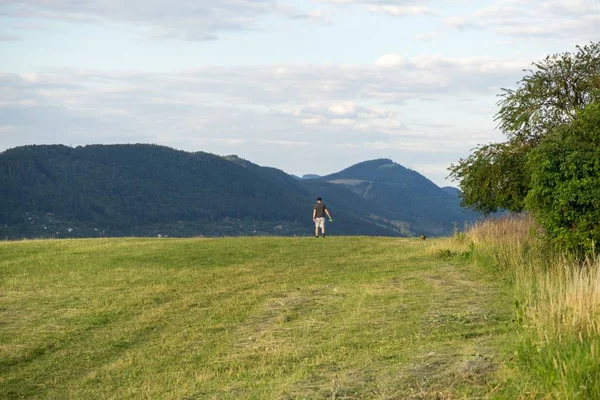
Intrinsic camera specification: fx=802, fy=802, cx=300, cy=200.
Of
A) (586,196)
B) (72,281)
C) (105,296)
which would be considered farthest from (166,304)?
(586,196)

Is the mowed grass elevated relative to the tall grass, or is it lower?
lower

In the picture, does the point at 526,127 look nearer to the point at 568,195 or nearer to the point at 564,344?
the point at 568,195

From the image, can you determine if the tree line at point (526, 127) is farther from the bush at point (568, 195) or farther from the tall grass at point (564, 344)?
the tall grass at point (564, 344)

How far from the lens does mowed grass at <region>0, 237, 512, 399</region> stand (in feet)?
37.9

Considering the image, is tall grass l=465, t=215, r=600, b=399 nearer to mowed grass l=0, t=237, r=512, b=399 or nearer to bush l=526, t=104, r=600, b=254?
mowed grass l=0, t=237, r=512, b=399

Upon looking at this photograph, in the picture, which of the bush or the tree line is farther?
the tree line

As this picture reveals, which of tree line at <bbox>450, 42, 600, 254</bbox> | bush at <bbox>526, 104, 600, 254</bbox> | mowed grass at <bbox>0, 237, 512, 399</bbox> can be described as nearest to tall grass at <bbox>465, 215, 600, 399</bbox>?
mowed grass at <bbox>0, 237, 512, 399</bbox>

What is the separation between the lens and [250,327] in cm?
1672

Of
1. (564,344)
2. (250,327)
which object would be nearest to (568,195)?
(250,327)

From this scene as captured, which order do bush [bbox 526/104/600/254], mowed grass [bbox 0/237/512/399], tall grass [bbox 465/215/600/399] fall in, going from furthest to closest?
1. bush [bbox 526/104/600/254]
2. mowed grass [bbox 0/237/512/399]
3. tall grass [bbox 465/215/600/399]

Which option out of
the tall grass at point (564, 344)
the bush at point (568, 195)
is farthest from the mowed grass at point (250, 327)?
the bush at point (568, 195)

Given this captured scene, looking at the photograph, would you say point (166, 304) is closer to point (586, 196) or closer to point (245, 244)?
point (586, 196)

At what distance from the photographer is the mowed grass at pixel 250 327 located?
11.5 m

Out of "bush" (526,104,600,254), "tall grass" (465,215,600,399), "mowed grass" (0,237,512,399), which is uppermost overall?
"bush" (526,104,600,254)
